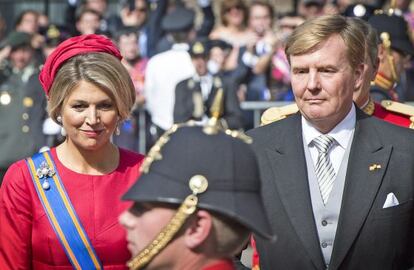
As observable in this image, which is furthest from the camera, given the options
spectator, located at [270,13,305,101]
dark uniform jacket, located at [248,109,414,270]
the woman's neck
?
spectator, located at [270,13,305,101]

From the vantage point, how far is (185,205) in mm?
3570

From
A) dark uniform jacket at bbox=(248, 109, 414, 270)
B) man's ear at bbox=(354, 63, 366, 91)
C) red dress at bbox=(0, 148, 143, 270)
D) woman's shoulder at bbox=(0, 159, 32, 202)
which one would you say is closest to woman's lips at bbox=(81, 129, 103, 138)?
red dress at bbox=(0, 148, 143, 270)

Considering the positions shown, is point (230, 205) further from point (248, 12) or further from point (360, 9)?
point (248, 12)

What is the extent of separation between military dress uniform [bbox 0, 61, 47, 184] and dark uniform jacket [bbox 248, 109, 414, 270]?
20.9 feet

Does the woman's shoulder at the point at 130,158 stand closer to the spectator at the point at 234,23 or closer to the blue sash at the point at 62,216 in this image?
the blue sash at the point at 62,216

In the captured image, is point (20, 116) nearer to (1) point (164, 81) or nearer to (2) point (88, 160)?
(1) point (164, 81)

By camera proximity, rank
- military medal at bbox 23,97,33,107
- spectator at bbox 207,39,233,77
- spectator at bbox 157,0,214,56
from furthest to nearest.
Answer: spectator at bbox 157,0,214,56
spectator at bbox 207,39,233,77
military medal at bbox 23,97,33,107

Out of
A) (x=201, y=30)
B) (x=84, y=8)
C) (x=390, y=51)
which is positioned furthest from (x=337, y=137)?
(x=84, y=8)

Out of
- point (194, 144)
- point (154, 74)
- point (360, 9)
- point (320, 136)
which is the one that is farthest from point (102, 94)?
point (154, 74)

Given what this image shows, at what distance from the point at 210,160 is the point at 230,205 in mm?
147

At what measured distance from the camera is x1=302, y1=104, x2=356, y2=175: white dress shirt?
17.8ft

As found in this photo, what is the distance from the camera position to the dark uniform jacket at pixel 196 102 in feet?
37.9

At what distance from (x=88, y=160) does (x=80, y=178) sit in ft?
0.31

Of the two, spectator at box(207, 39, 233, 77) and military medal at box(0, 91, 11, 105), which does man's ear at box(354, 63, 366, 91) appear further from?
spectator at box(207, 39, 233, 77)
